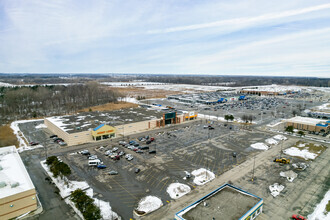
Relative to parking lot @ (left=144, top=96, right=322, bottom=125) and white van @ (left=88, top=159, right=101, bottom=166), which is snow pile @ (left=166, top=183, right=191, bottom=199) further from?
parking lot @ (left=144, top=96, right=322, bottom=125)

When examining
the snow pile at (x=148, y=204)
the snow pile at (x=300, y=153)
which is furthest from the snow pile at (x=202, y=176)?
the snow pile at (x=300, y=153)

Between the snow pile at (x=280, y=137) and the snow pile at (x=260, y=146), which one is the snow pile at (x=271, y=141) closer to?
the snow pile at (x=280, y=137)

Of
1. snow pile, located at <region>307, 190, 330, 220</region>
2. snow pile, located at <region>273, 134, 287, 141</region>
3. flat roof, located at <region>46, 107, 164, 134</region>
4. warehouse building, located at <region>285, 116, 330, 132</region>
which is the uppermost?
flat roof, located at <region>46, 107, 164, 134</region>

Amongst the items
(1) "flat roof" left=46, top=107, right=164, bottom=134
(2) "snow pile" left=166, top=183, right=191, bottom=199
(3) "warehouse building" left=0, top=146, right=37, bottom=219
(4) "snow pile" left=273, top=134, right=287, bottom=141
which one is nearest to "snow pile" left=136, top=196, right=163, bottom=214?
(2) "snow pile" left=166, top=183, right=191, bottom=199

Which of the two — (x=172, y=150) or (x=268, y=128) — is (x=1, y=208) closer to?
(x=172, y=150)

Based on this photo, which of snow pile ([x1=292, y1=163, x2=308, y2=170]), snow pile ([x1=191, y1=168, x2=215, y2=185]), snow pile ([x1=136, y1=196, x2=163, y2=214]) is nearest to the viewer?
snow pile ([x1=136, y1=196, x2=163, y2=214])

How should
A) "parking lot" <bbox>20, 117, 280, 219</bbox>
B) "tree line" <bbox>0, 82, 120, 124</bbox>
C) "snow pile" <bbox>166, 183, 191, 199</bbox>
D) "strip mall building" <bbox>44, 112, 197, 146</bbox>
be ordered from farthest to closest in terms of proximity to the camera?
"tree line" <bbox>0, 82, 120, 124</bbox>, "strip mall building" <bbox>44, 112, 197, 146</bbox>, "parking lot" <bbox>20, 117, 280, 219</bbox>, "snow pile" <bbox>166, 183, 191, 199</bbox>
